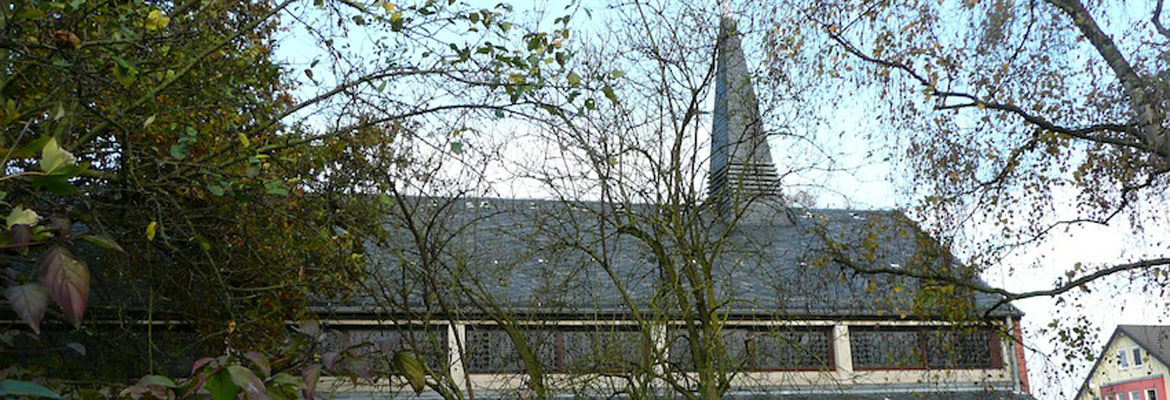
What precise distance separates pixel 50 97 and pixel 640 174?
4806 millimetres

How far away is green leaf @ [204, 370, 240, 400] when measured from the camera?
107 inches

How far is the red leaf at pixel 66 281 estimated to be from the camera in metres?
2.67

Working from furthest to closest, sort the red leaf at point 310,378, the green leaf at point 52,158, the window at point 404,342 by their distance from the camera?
the window at point 404,342 < the red leaf at point 310,378 < the green leaf at point 52,158

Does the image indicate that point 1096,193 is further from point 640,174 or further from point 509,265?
point 509,265

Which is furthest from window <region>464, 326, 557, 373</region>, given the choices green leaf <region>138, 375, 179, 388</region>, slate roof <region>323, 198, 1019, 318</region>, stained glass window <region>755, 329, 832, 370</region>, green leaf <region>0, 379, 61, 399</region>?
green leaf <region>0, 379, 61, 399</region>

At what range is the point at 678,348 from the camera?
519 inches

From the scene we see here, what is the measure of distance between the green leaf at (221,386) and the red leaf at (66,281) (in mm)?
335

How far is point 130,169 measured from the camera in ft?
18.9

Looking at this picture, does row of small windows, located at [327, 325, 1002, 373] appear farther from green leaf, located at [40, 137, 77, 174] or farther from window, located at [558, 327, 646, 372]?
green leaf, located at [40, 137, 77, 174]

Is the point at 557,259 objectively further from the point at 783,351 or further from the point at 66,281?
the point at 66,281

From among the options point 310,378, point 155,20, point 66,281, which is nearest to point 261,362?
point 310,378

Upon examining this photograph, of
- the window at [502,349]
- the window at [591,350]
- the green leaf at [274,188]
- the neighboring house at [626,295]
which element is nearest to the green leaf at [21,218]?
the green leaf at [274,188]

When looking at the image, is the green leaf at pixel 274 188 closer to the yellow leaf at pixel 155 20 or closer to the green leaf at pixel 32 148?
the yellow leaf at pixel 155 20

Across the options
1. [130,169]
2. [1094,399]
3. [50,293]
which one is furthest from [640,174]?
[50,293]
